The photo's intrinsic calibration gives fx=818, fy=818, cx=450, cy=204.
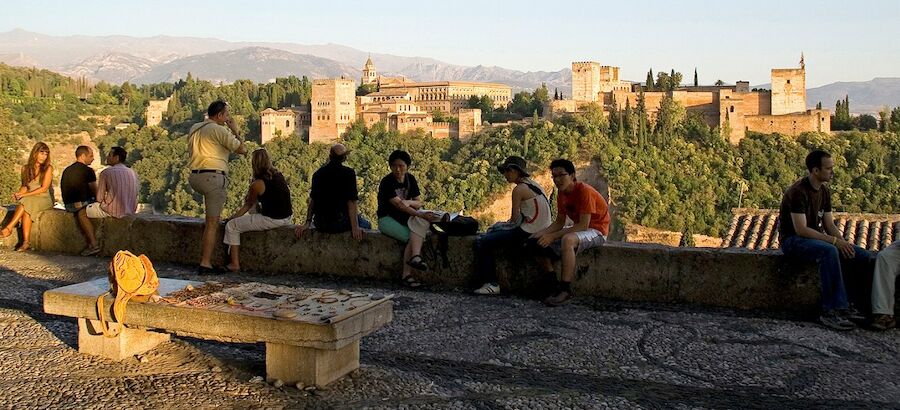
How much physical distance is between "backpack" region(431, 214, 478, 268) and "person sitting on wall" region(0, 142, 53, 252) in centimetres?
433

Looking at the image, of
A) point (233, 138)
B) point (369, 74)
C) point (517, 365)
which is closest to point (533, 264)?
point (517, 365)

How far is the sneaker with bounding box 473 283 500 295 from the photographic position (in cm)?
627

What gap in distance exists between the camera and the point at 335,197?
22.9ft

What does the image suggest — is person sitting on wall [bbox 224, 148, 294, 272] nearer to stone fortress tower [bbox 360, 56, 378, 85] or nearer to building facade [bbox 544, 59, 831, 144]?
building facade [bbox 544, 59, 831, 144]

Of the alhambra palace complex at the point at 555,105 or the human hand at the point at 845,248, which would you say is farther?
the alhambra palace complex at the point at 555,105

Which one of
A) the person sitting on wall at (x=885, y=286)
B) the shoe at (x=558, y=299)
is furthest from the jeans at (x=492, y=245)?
the person sitting on wall at (x=885, y=286)

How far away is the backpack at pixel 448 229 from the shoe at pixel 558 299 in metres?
1.00

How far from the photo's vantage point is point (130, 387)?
12.7 feet

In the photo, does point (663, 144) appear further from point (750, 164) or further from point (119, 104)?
point (119, 104)

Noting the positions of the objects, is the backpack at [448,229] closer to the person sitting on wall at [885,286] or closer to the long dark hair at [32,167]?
the person sitting on wall at [885,286]

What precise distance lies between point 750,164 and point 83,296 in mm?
56335

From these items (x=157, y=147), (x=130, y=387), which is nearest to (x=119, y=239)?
(x=130, y=387)

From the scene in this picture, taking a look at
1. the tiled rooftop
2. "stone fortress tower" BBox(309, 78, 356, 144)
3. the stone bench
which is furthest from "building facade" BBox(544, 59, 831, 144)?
the stone bench

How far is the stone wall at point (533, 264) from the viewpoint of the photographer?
5.82 m
